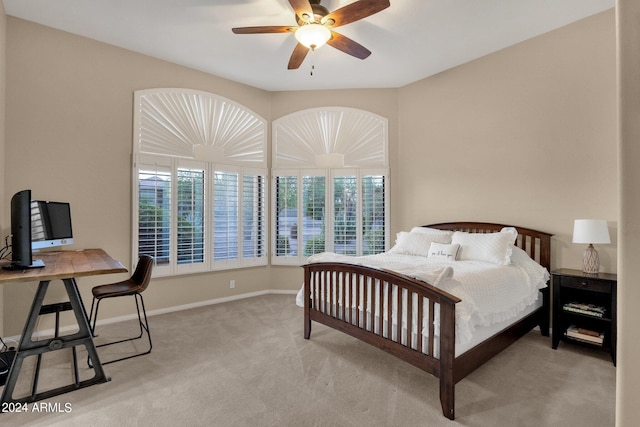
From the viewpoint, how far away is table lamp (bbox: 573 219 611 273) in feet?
9.24

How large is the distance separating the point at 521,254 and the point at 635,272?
108 inches

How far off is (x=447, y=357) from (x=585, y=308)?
5.94 feet

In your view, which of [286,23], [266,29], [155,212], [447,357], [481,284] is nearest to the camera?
[447,357]

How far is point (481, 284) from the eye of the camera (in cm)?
252

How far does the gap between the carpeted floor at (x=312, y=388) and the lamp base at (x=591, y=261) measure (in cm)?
76

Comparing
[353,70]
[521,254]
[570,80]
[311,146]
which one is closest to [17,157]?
[311,146]

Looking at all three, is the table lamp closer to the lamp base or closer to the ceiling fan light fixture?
the lamp base

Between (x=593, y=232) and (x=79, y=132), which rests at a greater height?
(x=79, y=132)

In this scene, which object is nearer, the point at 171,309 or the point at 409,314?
the point at 409,314

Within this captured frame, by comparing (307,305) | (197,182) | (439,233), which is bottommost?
(307,305)

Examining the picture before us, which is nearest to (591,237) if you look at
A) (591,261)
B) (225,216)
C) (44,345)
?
(591,261)

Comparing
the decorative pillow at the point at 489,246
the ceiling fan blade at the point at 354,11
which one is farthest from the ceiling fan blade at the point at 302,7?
the decorative pillow at the point at 489,246

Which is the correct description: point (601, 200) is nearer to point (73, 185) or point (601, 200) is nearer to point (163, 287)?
point (163, 287)

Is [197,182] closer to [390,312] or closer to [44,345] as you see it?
[44,345]
